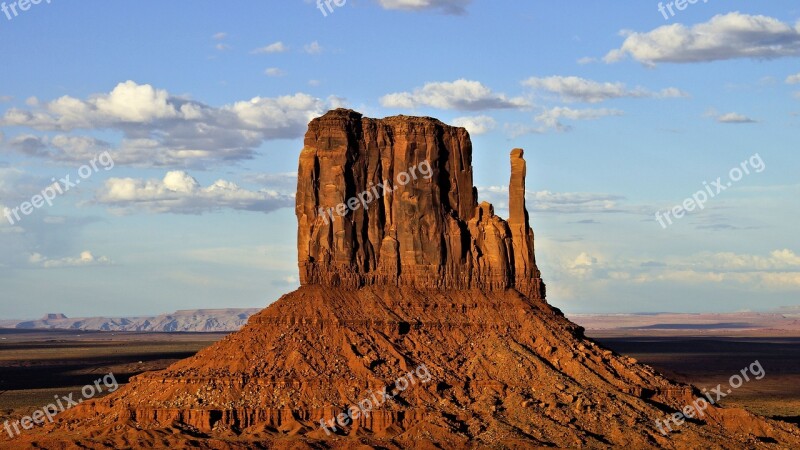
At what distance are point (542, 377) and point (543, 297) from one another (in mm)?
12183

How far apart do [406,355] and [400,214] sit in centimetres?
1157

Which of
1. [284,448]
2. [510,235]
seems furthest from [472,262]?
[284,448]

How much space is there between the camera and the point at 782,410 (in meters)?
126

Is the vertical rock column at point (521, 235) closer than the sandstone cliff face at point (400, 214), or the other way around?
the sandstone cliff face at point (400, 214)

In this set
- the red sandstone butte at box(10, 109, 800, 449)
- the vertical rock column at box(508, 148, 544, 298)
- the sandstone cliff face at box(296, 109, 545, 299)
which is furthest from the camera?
the vertical rock column at box(508, 148, 544, 298)

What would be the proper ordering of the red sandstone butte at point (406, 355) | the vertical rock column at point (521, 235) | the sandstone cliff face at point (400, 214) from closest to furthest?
the red sandstone butte at point (406, 355) → the sandstone cliff face at point (400, 214) → the vertical rock column at point (521, 235)

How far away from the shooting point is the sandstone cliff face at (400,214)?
331 ft

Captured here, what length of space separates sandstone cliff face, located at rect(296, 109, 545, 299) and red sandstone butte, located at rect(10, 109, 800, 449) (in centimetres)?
11

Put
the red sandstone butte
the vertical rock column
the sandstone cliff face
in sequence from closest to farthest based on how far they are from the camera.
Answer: the red sandstone butte < the sandstone cliff face < the vertical rock column

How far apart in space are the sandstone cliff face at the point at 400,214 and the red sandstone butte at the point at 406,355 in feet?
0.37

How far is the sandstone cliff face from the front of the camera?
10094 centimetres

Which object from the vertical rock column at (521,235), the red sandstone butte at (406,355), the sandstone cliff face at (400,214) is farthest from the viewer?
the vertical rock column at (521,235)

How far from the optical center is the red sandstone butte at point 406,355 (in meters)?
89.6

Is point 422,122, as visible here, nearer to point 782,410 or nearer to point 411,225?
point 411,225
